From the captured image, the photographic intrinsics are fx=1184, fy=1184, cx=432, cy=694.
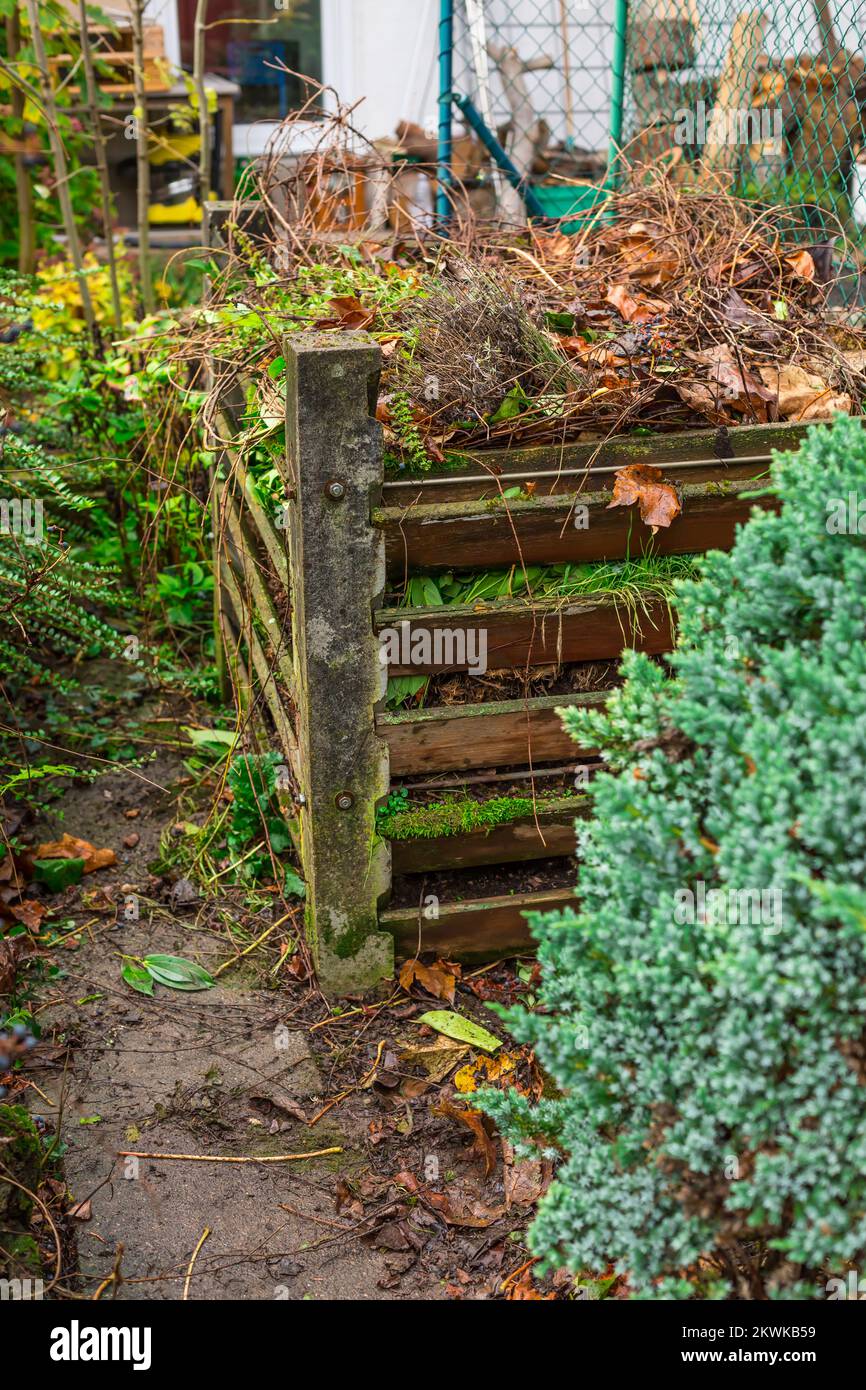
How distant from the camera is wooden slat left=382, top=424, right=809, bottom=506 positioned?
9.87 ft

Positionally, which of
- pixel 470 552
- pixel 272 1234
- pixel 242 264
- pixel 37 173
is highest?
pixel 37 173

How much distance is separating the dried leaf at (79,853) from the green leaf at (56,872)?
0.06 meters

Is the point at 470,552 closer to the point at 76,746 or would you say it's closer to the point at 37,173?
the point at 76,746

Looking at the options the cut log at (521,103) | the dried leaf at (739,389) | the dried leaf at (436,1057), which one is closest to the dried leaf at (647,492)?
the dried leaf at (739,389)

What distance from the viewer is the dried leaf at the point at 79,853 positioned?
4031 millimetres

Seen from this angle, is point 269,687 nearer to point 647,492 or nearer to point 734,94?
point 647,492

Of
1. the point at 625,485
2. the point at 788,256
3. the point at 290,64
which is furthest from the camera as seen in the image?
the point at 290,64

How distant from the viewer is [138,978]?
3.54 metres

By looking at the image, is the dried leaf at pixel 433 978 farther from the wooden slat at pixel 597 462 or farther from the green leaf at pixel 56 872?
the wooden slat at pixel 597 462

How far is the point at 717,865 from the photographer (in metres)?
1.95

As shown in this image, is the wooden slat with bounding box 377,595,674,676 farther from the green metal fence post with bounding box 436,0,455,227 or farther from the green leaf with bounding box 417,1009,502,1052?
the green metal fence post with bounding box 436,0,455,227

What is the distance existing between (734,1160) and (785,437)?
77.4 inches

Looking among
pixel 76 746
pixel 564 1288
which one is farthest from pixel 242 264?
pixel 564 1288

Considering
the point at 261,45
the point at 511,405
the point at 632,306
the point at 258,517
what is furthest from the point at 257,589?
the point at 261,45
